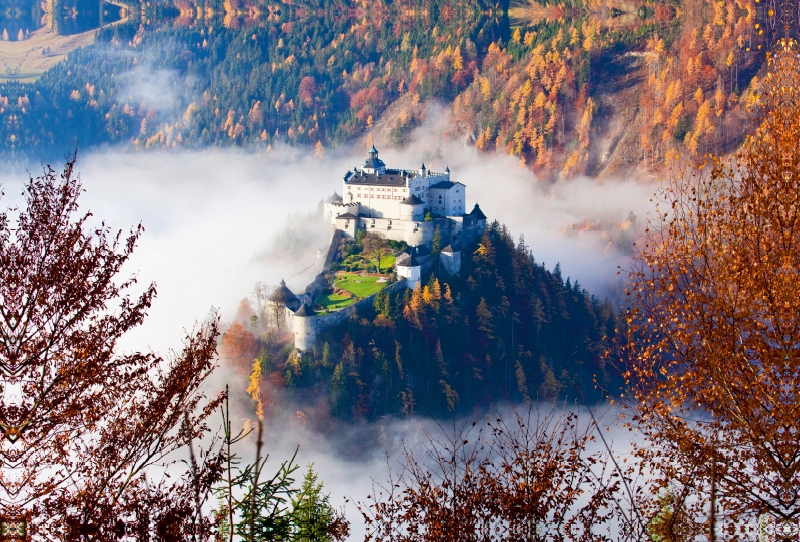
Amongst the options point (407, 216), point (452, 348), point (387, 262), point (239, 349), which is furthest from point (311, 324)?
point (452, 348)

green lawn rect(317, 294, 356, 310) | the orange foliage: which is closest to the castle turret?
green lawn rect(317, 294, 356, 310)

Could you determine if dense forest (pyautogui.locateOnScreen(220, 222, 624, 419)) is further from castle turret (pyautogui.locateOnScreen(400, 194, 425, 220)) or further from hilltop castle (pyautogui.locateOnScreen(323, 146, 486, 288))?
castle turret (pyautogui.locateOnScreen(400, 194, 425, 220))

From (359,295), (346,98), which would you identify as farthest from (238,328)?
(346,98)

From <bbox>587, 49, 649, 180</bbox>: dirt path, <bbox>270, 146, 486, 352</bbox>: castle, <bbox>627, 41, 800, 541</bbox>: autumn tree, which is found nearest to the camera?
<bbox>627, 41, 800, 541</bbox>: autumn tree

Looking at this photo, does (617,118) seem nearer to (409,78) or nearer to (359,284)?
(409,78)

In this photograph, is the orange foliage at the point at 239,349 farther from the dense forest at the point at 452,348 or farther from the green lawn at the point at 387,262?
the green lawn at the point at 387,262

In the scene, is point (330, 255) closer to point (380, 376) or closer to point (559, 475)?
point (380, 376)
